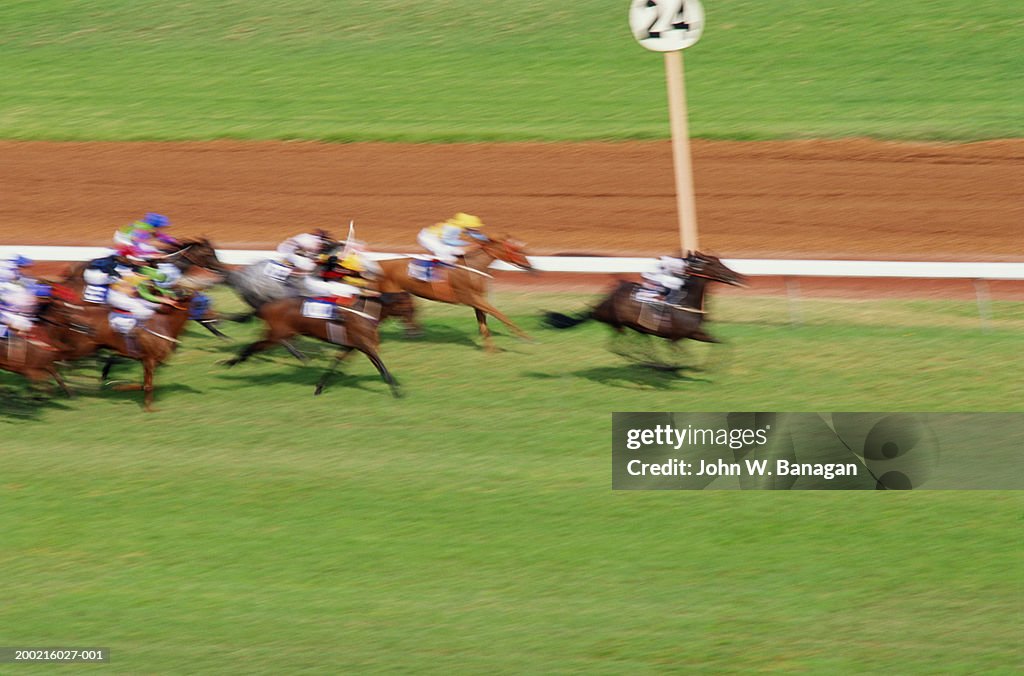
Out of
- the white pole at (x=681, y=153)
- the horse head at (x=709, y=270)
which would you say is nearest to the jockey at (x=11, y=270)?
the horse head at (x=709, y=270)

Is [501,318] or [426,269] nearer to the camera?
[501,318]

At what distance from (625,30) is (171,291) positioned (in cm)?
1339

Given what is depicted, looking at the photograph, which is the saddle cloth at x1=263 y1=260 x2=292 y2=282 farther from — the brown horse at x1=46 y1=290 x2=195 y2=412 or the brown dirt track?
the brown dirt track

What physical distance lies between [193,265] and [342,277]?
1783mm

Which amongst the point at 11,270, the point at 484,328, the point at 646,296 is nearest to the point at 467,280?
the point at 484,328

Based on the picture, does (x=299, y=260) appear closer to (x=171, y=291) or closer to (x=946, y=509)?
(x=171, y=291)

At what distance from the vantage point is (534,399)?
10.5m

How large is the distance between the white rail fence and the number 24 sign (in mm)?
2234

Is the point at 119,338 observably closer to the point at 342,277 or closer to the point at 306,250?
the point at 306,250

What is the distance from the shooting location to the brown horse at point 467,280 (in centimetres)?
1193

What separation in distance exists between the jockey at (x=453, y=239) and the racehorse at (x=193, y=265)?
1.89 meters

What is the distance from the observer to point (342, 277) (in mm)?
10844

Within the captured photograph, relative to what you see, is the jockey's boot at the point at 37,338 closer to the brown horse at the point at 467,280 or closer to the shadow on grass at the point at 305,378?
the shadow on grass at the point at 305,378

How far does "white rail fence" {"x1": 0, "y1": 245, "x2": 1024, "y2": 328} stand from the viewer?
41.2 ft
